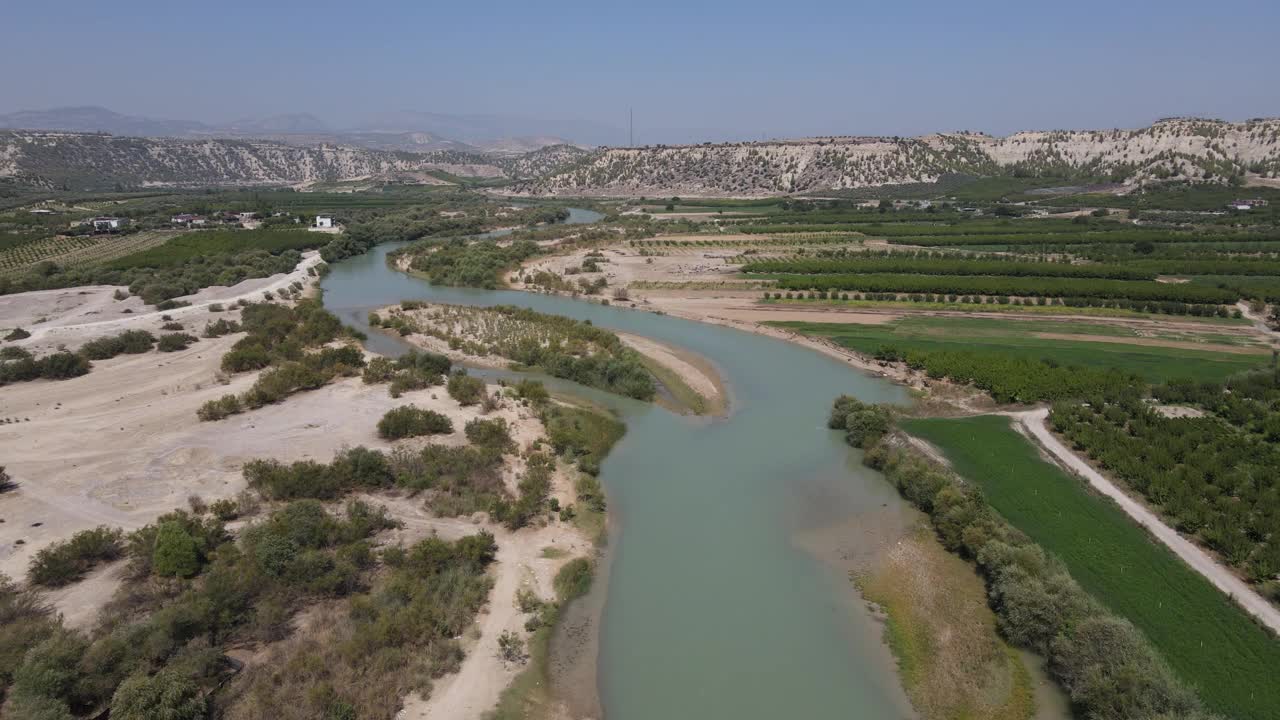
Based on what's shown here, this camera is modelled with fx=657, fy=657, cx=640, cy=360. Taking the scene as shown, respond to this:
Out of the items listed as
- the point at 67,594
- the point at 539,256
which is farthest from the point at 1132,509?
the point at 539,256

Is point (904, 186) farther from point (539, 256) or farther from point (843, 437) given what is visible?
point (843, 437)

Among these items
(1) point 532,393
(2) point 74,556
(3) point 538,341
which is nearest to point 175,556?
(2) point 74,556

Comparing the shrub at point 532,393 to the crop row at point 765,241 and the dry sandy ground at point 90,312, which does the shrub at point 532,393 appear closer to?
the dry sandy ground at point 90,312

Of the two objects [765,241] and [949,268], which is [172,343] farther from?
[765,241]

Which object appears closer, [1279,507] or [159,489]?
[1279,507]

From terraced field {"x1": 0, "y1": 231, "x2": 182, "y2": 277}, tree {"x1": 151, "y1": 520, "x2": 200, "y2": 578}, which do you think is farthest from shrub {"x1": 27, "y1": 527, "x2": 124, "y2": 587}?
terraced field {"x1": 0, "y1": 231, "x2": 182, "y2": 277}

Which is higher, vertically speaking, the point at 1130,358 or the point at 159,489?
the point at 1130,358

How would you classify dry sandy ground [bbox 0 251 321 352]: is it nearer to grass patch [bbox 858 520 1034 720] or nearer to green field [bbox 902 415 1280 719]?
grass patch [bbox 858 520 1034 720]
